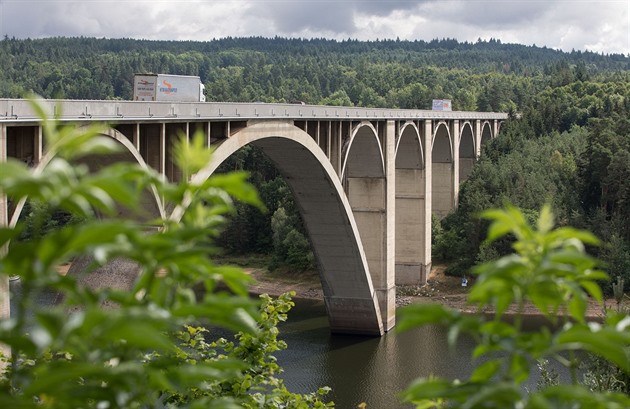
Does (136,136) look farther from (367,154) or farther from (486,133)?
(486,133)

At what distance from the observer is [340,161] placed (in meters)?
35.8

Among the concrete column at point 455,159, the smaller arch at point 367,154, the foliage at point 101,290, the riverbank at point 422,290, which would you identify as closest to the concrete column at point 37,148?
the foliage at point 101,290

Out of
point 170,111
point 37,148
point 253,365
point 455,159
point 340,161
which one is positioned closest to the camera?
point 253,365

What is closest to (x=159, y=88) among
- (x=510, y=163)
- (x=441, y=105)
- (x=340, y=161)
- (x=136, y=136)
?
(x=136, y=136)

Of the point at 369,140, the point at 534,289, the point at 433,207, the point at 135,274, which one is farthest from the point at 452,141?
the point at 534,289

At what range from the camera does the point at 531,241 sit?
323 centimetres

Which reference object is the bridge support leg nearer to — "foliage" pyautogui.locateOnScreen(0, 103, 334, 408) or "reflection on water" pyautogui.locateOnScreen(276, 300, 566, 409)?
"reflection on water" pyautogui.locateOnScreen(276, 300, 566, 409)

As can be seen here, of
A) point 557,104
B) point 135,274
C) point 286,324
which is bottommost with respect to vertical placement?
point 286,324

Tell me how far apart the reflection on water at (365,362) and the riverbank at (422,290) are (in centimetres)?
607

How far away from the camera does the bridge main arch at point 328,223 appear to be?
103 ft

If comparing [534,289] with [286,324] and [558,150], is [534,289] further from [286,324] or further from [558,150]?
[558,150]

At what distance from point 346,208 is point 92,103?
64.5ft

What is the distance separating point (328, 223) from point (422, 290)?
1462 centimetres

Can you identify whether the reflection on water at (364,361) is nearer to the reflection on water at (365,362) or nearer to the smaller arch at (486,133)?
the reflection on water at (365,362)
